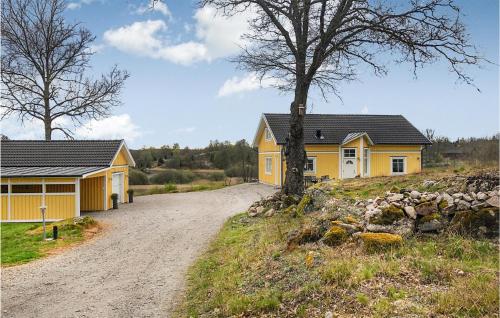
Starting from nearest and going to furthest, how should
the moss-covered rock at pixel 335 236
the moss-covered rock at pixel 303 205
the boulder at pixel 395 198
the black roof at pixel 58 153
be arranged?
the moss-covered rock at pixel 335 236, the boulder at pixel 395 198, the moss-covered rock at pixel 303 205, the black roof at pixel 58 153

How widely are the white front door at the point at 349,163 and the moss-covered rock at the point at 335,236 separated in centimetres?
2232

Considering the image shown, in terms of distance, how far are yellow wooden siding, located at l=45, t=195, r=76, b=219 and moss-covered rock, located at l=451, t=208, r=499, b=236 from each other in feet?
52.9

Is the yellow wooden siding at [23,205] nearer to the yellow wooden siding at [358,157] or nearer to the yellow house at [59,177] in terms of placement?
the yellow house at [59,177]

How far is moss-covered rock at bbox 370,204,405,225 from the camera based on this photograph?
24.3ft

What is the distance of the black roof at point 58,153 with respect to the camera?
2138cm

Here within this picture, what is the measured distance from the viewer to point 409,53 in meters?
14.3

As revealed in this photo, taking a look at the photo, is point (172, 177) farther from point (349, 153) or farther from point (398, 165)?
point (398, 165)

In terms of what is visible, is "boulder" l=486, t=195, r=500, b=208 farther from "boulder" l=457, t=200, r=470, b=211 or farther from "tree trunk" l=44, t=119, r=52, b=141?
"tree trunk" l=44, t=119, r=52, b=141

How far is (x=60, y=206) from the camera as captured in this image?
59.2 ft

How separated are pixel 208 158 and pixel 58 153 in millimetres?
28076

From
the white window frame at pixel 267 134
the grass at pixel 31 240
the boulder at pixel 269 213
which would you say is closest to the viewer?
the grass at pixel 31 240

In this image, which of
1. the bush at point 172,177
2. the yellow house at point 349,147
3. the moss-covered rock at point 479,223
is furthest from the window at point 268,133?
the moss-covered rock at point 479,223

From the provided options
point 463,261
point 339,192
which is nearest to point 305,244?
point 463,261

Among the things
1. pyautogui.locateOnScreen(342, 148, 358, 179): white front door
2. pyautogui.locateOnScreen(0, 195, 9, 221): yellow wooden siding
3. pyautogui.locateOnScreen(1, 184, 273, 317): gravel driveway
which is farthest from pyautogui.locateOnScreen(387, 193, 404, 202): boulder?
pyautogui.locateOnScreen(342, 148, 358, 179): white front door
